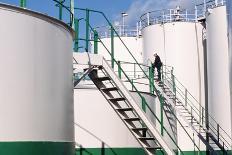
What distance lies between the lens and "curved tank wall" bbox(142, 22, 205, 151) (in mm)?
25922

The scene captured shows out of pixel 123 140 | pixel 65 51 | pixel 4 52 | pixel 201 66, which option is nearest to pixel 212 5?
pixel 201 66

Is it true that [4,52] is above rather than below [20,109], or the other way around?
above

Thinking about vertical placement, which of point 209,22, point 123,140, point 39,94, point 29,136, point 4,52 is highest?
point 209,22

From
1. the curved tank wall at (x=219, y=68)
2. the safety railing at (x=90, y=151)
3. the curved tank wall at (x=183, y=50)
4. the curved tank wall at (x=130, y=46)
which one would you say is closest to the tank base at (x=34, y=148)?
the safety railing at (x=90, y=151)

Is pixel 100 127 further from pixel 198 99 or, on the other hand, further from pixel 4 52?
pixel 198 99

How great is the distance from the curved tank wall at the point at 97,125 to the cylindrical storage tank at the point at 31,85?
5083 mm

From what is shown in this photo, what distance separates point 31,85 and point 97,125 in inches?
255

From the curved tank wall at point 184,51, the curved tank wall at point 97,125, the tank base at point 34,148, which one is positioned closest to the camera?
the tank base at point 34,148

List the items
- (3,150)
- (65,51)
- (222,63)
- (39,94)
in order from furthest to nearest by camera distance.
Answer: (222,63) → (65,51) → (39,94) → (3,150)

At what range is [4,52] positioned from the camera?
7.61 metres

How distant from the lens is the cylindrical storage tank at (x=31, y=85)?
24.7ft

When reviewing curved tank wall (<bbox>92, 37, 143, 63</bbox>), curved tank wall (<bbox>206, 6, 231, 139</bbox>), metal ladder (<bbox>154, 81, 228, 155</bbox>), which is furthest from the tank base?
curved tank wall (<bbox>92, 37, 143, 63</bbox>)

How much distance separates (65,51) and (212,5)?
1856 cm

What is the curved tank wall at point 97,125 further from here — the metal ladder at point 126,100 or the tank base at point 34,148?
the tank base at point 34,148
